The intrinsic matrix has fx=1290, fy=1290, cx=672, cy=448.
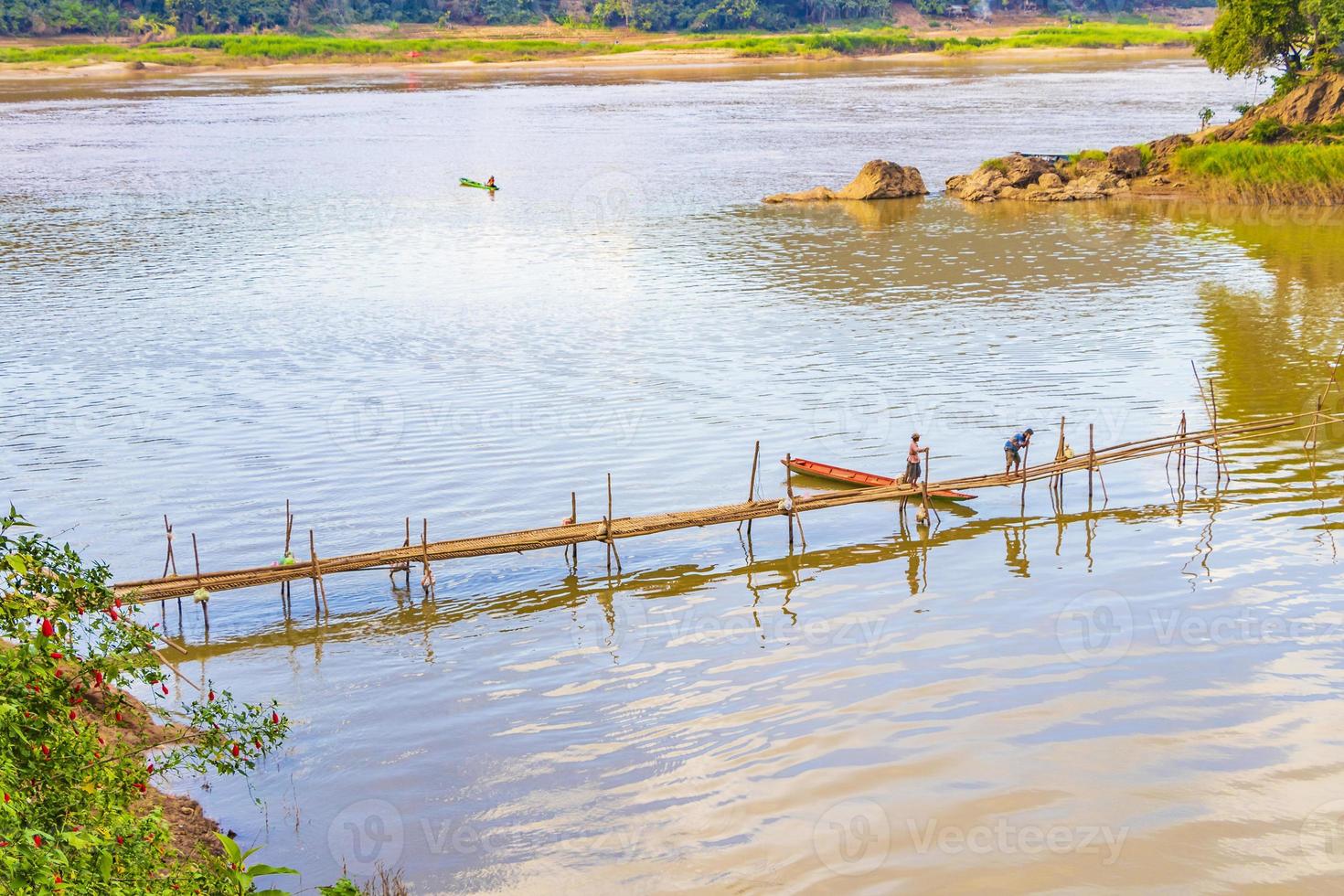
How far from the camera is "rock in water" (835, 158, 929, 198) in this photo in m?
56.8

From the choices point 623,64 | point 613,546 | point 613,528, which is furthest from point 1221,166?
point 623,64

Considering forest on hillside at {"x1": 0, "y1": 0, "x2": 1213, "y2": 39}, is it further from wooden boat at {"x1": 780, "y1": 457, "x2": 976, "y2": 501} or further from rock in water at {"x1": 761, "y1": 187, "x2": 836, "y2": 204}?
wooden boat at {"x1": 780, "y1": 457, "x2": 976, "y2": 501}

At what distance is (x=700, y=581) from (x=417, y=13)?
439 feet

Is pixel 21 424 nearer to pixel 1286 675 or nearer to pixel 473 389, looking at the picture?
pixel 473 389

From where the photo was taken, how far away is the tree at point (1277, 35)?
50688 millimetres

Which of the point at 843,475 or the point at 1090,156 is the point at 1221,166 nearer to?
the point at 1090,156

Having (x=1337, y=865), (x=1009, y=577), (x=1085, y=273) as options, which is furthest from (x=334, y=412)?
(x=1085, y=273)

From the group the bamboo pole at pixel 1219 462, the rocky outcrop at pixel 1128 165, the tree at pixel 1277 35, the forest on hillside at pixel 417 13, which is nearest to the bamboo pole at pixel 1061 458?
the bamboo pole at pixel 1219 462

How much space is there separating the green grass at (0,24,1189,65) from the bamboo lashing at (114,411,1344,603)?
116925mm

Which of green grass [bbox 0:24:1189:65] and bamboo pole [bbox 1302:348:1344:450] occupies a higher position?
green grass [bbox 0:24:1189:65]

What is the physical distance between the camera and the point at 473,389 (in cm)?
3098

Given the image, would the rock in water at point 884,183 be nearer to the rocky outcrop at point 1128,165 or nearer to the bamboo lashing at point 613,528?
the rocky outcrop at point 1128,165

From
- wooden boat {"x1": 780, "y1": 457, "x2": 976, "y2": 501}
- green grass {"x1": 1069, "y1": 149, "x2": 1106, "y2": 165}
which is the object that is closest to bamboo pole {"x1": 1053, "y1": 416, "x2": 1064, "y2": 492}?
wooden boat {"x1": 780, "y1": 457, "x2": 976, "y2": 501}

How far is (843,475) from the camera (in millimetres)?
24125
